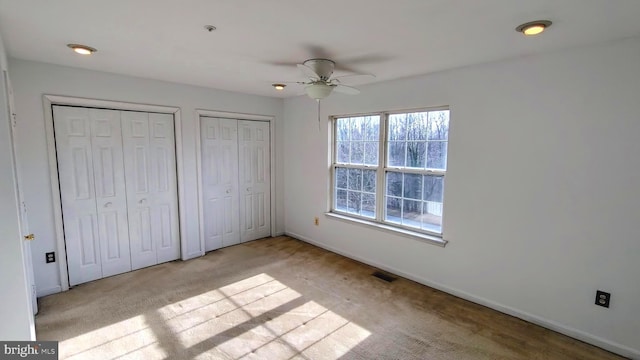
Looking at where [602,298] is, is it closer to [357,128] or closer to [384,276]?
[384,276]

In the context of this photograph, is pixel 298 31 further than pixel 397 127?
No

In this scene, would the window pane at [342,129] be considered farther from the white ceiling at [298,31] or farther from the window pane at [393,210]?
the white ceiling at [298,31]

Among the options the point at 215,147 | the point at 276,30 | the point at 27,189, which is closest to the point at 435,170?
the point at 276,30

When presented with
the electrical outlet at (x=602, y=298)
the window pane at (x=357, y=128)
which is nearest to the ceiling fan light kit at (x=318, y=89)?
the window pane at (x=357, y=128)

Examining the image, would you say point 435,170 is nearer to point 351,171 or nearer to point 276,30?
point 351,171

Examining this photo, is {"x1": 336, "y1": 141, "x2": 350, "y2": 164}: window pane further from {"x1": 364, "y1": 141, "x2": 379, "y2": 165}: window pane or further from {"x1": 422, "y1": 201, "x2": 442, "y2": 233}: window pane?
{"x1": 422, "y1": 201, "x2": 442, "y2": 233}: window pane

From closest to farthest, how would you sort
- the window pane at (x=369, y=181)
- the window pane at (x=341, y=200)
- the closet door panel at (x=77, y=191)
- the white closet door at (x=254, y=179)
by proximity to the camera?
the closet door panel at (x=77, y=191) → the window pane at (x=369, y=181) → the window pane at (x=341, y=200) → the white closet door at (x=254, y=179)

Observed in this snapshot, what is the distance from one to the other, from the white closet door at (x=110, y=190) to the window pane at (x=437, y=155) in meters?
3.43

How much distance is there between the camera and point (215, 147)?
13.9ft

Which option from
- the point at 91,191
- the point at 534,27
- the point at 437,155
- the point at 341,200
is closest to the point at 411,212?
the point at 437,155

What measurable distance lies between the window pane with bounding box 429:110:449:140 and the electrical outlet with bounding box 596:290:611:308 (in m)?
1.74

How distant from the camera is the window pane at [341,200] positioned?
427 centimetres

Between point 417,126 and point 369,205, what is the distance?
119 cm

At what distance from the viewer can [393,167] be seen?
365 cm
